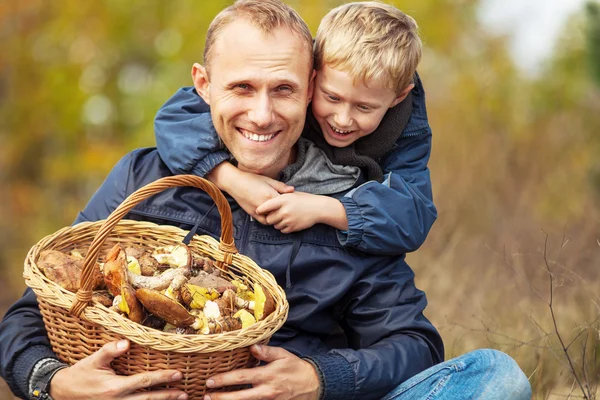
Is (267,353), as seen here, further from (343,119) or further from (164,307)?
(343,119)

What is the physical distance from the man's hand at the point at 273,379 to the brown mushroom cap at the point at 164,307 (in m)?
0.19

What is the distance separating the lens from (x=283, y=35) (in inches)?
97.2

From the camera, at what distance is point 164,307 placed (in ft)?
6.40

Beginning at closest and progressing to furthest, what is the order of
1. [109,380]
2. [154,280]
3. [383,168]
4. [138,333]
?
[138,333]
[109,380]
[154,280]
[383,168]

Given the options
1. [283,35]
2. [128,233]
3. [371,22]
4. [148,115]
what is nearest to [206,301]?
[128,233]

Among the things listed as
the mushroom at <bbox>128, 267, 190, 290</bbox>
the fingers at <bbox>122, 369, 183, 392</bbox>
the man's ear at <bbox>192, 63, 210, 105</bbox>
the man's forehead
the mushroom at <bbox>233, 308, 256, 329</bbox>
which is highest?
the man's forehead

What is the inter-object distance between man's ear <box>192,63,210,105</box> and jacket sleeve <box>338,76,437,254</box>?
606mm

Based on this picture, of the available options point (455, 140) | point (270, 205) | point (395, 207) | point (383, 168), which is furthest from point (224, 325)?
point (455, 140)

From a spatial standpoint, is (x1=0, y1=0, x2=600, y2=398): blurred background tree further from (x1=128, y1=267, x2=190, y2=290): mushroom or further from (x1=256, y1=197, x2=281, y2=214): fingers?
(x1=128, y1=267, x2=190, y2=290): mushroom

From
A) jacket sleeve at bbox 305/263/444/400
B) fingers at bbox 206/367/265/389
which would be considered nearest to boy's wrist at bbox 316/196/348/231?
jacket sleeve at bbox 305/263/444/400

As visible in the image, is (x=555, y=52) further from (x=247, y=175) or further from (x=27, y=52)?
(x=27, y=52)

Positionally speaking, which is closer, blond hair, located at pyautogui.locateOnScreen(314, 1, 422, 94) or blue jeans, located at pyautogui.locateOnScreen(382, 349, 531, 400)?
blue jeans, located at pyautogui.locateOnScreen(382, 349, 531, 400)

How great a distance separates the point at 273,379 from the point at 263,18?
113 centimetres

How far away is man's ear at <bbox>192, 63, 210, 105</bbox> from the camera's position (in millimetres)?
2627
